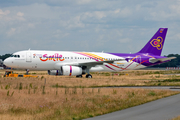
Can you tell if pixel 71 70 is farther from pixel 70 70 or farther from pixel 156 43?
pixel 156 43

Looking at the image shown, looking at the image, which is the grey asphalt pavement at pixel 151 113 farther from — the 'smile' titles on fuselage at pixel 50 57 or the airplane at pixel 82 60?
the 'smile' titles on fuselage at pixel 50 57

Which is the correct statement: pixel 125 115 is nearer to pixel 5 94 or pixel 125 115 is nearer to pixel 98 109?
pixel 98 109

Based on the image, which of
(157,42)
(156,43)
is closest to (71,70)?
(156,43)

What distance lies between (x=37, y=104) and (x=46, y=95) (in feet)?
11.7

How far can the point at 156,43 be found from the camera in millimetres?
52312

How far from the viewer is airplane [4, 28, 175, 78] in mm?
42281

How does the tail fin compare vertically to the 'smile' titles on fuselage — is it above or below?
above

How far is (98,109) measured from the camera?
17.0 m

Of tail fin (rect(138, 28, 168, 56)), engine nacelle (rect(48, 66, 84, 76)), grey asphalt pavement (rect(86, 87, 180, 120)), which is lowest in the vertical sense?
grey asphalt pavement (rect(86, 87, 180, 120))

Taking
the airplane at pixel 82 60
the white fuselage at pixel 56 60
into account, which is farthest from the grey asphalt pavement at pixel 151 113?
the white fuselage at pixel 56 60

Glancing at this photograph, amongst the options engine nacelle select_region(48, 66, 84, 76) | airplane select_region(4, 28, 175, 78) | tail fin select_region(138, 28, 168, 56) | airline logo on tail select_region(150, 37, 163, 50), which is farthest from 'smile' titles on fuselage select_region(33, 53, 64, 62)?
airline logo on tail select_region(150, 37, 163, 50)

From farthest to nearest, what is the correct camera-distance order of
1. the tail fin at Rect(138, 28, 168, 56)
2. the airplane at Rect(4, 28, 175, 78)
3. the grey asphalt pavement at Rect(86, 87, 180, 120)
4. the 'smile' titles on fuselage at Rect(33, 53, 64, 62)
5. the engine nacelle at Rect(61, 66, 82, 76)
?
the tail fin at Rect(138, 28, 168, 56) → the 'smile' titles on fuselage at Rect(33, 53, 64, 62) → the airplane at Rect(4, 28, 175, 78) → the engine nacelle at Rect(61, 66, 82, 76) → the grey asphalt pavement at Rect(86, 87, 180, 120)

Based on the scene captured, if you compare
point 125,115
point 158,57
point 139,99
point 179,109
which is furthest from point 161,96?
point 158,57

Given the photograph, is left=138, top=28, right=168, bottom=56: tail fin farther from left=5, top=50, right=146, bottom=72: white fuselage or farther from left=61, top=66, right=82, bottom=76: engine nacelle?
left=61, top=66, right=82, bottom=76: engine nacelle
